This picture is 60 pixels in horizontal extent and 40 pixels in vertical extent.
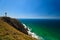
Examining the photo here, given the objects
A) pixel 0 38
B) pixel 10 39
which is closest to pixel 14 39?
pixel 10 39

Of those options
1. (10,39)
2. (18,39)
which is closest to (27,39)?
(18,39)

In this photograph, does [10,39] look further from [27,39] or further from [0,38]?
[27,39]

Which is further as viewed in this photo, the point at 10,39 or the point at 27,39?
the point at 27,39

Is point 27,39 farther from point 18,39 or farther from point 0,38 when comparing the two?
point 0,38

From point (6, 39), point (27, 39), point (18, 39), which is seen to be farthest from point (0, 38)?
point (27, 39)

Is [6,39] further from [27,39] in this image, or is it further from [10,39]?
[27,39]

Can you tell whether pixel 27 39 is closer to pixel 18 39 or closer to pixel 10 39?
pixel 18 39

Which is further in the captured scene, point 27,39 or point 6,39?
point 27,39
